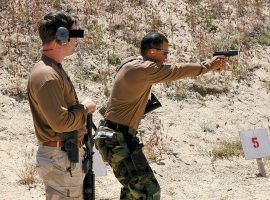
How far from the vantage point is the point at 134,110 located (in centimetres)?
458

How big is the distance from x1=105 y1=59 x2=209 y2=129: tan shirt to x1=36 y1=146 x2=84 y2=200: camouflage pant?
4.00 feet

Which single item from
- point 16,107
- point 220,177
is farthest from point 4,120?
point 220,177

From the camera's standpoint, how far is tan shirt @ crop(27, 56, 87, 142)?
320 cm

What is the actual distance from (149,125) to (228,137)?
4.15ft

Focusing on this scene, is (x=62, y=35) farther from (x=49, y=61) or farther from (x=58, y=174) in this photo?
(x=58, y=174)

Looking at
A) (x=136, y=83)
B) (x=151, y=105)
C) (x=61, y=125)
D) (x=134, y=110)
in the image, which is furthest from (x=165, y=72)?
(x=61, y=125)

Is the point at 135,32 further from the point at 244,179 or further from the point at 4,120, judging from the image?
the point at 244,179

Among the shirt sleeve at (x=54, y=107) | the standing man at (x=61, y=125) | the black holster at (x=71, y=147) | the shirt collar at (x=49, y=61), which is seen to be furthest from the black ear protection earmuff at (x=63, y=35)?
the black holster at (x=71, y=147)

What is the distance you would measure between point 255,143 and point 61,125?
4052 millimetres

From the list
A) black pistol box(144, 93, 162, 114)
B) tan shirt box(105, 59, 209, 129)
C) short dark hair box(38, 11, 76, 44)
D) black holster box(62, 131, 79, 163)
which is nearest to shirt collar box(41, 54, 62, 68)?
short dark hair box(38, 11, 76, 44)

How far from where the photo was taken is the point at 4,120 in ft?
24.4

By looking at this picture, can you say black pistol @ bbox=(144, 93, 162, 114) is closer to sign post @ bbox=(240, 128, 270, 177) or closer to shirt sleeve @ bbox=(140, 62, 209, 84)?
shirt sleeve @ bbox=(140, 62, 209, 84)

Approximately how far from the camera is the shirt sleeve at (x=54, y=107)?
10.5ft

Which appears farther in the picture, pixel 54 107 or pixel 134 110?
pixel 134 110
